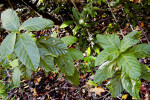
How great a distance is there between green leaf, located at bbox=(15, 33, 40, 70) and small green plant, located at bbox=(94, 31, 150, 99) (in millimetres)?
672

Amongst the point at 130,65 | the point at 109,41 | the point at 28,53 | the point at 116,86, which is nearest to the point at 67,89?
the point at 116,86

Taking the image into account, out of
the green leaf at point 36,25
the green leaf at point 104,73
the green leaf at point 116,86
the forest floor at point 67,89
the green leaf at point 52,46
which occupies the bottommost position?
the forest floor at point 67,89

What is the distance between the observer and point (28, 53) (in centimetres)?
90

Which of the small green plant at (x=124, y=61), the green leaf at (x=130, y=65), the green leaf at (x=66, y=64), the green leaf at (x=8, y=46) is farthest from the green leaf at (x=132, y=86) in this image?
the green leaf at (x=8, y=46)

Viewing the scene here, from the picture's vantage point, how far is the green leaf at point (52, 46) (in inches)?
42.7

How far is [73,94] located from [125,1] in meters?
1.87

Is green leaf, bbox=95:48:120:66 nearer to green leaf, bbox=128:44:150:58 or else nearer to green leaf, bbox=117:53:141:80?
green leaf, bbox=117:53:141:80

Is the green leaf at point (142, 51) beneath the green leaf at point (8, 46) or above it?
beneath

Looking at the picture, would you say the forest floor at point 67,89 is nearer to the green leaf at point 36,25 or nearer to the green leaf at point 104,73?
the green leaf at point 104,73

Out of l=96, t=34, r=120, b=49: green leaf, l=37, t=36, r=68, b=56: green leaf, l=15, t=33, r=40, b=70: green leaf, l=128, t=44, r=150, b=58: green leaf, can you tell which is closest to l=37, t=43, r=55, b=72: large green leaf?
l=37, t=36, r=68, b=56: green leaf

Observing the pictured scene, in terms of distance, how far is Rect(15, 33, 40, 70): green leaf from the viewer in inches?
34.9

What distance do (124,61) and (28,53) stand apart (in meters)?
0.90

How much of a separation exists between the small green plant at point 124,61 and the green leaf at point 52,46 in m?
0.44

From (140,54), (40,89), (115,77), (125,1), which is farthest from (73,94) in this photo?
(125,1)
